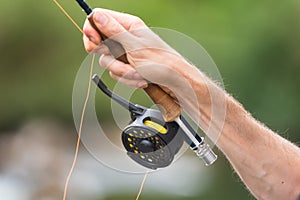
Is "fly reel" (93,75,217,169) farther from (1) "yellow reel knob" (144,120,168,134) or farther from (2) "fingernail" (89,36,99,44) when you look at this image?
(2) "fingernail" (89,36,99,44)

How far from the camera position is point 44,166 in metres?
5.77

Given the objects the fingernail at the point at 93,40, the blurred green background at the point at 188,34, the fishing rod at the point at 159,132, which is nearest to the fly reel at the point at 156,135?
the fishing rod at the point at 159,132

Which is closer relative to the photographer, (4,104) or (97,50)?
(97,50)

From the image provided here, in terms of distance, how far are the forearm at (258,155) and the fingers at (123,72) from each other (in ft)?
1.07

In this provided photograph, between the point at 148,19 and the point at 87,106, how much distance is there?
452 cm

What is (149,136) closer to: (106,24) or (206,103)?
(206,103)

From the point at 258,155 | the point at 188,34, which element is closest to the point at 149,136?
the point at 258,155

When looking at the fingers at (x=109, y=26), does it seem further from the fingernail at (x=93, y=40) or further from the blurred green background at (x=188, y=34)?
the blurred green background at (x=188, y=34)

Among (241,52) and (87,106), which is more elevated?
(87,106)

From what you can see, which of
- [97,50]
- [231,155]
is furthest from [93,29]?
[231,155]

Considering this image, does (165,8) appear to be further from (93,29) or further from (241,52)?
(93,29)

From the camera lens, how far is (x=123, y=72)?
1385 millimetres

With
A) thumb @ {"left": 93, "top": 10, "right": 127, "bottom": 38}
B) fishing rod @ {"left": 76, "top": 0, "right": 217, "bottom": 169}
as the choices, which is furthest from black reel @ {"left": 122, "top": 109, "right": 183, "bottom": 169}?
thumb @ {"left": 93, "top": 10, "right": 127, "bottom": 38}

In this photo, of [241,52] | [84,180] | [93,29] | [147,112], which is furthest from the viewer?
[241,52]
